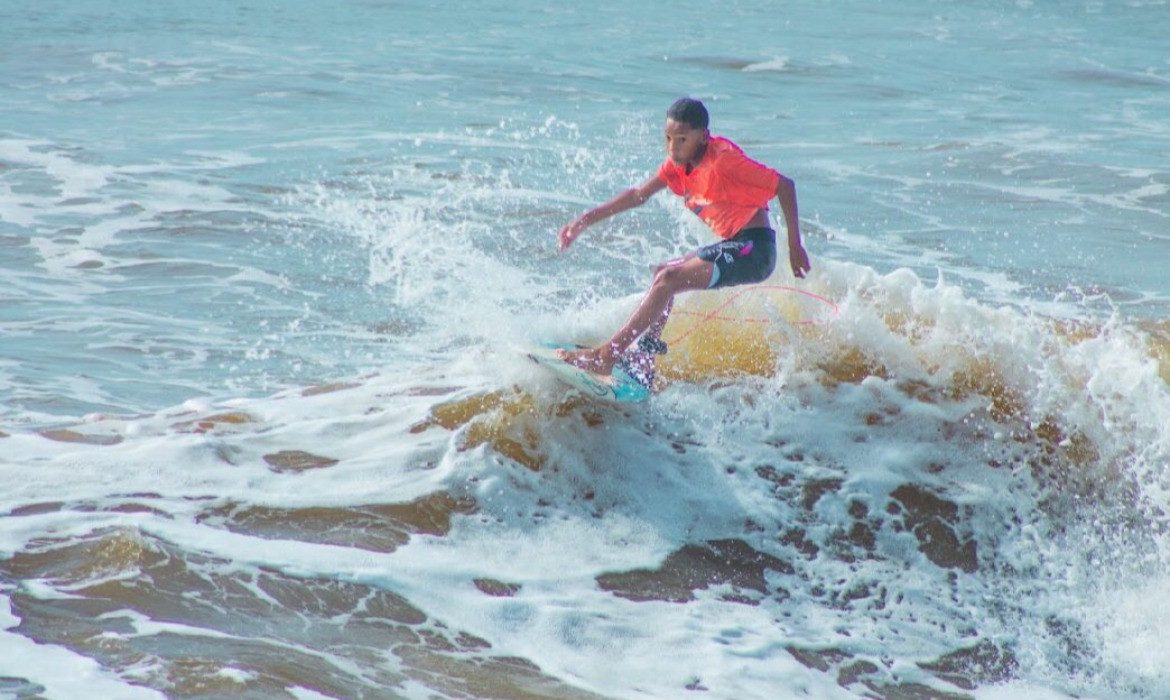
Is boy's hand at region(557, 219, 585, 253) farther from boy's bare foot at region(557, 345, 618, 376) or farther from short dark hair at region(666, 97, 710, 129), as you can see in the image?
short dark hair at region(666, 97, 710, 129)

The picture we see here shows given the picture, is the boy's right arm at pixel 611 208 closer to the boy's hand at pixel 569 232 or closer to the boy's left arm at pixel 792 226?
the boy's hand at pixel 569 232

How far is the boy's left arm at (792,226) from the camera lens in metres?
6.65

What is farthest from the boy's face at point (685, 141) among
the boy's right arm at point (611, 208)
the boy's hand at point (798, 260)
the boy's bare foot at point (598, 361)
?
the boy's bare foot at point (598, 361)

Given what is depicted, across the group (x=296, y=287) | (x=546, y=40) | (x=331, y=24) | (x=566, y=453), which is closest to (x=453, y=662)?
(x=566, y=453)

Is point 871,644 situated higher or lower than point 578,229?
lower

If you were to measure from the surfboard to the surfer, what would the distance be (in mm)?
84

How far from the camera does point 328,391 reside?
25.7 ft

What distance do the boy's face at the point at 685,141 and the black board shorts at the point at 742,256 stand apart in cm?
48

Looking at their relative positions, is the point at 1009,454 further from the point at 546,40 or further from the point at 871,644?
the point at 546,40

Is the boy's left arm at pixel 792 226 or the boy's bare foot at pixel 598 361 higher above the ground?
the boy's left arm at pixel 792 226

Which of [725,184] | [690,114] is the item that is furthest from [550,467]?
[690,114]

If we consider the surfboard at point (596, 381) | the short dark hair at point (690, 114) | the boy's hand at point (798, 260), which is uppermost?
the short dark hair at point (690, 114)

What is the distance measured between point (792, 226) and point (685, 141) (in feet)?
2.36

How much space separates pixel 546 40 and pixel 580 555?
25837 mm
